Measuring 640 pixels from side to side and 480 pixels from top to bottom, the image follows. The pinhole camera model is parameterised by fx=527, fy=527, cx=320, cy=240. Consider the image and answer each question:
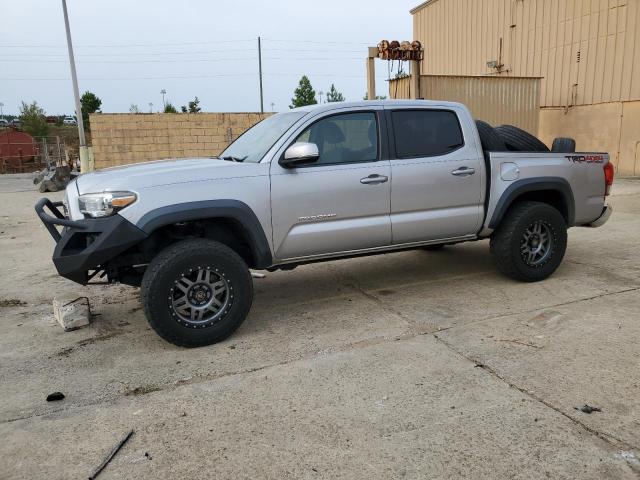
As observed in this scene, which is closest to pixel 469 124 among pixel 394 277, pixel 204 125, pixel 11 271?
pixel 394 277

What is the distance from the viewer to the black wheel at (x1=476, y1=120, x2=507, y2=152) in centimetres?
529

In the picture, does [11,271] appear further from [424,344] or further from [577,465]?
[577,465]

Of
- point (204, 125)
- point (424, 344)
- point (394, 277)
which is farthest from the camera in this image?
point (204, 125)

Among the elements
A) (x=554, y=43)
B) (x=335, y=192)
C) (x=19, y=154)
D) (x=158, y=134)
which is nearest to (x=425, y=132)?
(x=335, y=192)

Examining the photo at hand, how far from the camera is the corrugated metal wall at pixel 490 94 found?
15148 millimetres

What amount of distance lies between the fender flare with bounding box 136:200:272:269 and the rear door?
1.26 m

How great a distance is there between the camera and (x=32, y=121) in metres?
47.8

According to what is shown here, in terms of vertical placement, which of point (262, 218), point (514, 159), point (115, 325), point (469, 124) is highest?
point (469, 124)

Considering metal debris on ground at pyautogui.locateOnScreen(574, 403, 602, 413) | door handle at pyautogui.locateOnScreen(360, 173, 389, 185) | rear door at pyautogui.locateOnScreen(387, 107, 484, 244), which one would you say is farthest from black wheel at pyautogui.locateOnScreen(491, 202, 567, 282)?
metal debris on ground at pyautogui.locateOnScreen(574, 403, 602, 413)

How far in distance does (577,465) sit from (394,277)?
351 cm

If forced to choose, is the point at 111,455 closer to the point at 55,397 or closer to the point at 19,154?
the point at 55,397

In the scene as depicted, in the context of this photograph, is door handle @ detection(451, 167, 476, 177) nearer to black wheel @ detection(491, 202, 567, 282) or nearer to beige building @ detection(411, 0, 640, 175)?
black wheel @ detection(491, 202, 567, 282)

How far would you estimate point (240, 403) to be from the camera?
3.27 meters

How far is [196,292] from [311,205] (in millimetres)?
1170
